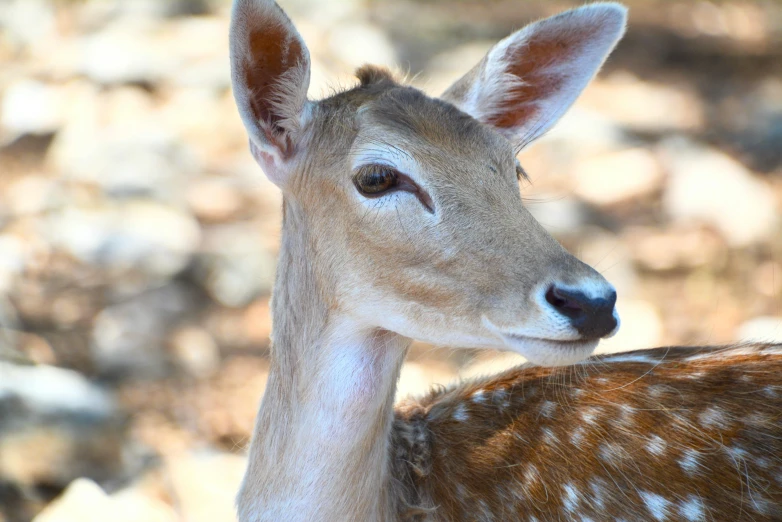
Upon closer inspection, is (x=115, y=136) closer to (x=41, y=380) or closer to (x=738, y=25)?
(x=41, y=380)

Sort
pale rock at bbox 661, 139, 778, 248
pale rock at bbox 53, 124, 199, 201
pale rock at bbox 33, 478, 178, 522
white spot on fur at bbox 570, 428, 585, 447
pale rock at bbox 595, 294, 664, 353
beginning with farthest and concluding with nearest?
1. pale rock at bbox 53, 124, 199, 201
2. pale rock at bbox 661, 139, 778, 248
3. pale rock at bbox 595, 294, 664, 353
4. pale rock at bbox 33, 478, 178, 522
5. white spot on fur at bbox 570, 428, 585, 447

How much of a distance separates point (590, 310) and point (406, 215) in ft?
2.02

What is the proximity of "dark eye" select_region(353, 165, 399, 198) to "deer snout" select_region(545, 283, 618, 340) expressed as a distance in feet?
2.02

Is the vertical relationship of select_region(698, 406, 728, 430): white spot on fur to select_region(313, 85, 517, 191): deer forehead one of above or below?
below

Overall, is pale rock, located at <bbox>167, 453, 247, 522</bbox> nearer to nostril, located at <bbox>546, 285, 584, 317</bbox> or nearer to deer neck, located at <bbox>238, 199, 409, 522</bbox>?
deer neck, located at <bbox>238, 199, 409, 522</bbox>

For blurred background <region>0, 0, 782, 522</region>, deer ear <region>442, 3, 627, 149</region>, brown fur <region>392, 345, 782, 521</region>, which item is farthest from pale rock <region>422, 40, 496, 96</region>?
brown fur <region>392, 345, 782, 521</region>

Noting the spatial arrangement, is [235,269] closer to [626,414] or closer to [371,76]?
[371,76]

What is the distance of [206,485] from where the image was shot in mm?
4156

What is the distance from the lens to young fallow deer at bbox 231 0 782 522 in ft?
7.72

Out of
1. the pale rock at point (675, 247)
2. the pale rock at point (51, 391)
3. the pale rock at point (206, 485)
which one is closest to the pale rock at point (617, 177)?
the pale rock at point (675, 247)

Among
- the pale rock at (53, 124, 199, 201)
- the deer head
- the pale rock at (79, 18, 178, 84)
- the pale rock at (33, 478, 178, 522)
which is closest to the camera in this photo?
the deer head

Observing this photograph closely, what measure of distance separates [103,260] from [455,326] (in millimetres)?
4580

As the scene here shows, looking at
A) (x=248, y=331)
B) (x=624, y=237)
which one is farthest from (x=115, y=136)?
(x=624, y=237)

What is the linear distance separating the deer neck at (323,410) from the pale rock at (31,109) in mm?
6600
